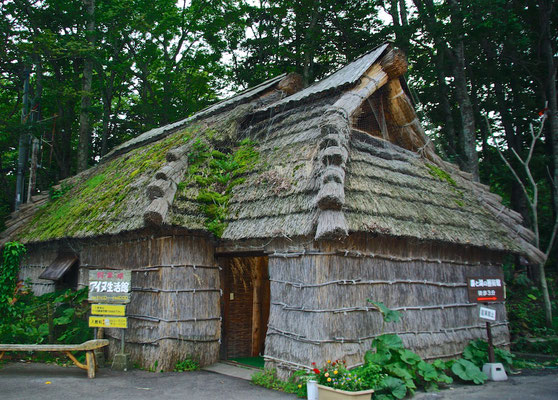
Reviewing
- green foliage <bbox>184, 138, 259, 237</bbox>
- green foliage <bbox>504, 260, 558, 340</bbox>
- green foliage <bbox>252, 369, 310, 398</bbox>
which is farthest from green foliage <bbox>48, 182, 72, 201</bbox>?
green foliage <bbox>504, 260, 558, 340</bbox>

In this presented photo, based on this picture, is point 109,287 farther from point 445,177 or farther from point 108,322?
point 445,177

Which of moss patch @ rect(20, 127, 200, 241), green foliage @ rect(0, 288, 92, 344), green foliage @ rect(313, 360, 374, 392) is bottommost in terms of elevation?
green foliage @ rect(313, 360, 374, 392)

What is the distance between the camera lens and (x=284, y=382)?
7.27 m

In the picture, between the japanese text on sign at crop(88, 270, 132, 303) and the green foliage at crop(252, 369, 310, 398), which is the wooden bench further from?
the green foliage at crop(252, 369, 310, 398)

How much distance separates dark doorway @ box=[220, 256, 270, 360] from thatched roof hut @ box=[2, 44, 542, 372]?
4cm

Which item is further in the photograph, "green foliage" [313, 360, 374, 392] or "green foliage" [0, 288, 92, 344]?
"green foliage" [0, 288, 92, 344]

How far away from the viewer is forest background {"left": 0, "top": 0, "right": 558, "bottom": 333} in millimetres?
15477

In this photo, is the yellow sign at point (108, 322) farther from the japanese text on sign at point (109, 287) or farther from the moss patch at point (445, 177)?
the moss patch at point (445, 177)

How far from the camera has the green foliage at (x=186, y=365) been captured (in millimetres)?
8414

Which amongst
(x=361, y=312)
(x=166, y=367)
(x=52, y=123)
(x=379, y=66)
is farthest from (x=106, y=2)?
(x=361, y=312)

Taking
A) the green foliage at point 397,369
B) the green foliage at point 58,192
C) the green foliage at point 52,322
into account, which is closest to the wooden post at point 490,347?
the green foliage at point 397,369

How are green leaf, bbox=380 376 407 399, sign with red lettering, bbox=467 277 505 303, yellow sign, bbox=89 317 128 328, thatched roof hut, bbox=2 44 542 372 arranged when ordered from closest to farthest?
green leaf, bbox=380 376 407 399, thatched roof hut, bbox=2 44 542 372, yellow sign, bbox=89 317 128 328, sign with red lettering, bbox=467 277 505 303

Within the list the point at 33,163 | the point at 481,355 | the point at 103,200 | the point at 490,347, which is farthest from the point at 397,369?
the point at 33,163

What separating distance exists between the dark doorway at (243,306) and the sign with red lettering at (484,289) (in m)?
4.81
